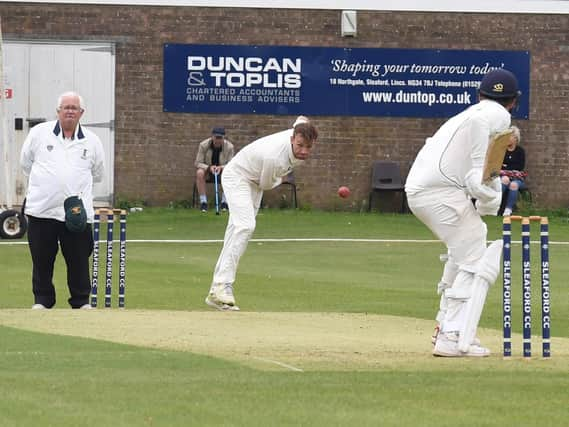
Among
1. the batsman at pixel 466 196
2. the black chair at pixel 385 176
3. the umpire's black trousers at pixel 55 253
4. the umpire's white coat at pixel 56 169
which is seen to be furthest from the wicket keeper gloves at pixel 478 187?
the black chair at pixel 385 176

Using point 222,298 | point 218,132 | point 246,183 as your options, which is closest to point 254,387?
point 222,298

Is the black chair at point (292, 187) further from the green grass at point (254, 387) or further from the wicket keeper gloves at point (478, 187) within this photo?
the wicket keeper gloves at point (478, 187)

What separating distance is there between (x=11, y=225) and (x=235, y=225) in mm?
9721

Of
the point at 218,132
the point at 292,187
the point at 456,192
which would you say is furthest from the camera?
the point at 292,187

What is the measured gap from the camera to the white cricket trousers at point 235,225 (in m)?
14.0

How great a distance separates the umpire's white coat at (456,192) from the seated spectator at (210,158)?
18098mm

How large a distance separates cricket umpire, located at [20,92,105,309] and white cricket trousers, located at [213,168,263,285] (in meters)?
1.19

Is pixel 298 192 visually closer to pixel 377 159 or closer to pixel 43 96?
pixel 377 159

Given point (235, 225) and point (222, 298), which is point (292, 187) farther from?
point (222, 298)

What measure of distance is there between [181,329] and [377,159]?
18947 mm

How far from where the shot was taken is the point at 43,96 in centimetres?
2931

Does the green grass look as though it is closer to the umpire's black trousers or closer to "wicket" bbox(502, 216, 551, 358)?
"wicket" bbox(502, 216, 551, 358)

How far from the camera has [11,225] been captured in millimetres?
23141

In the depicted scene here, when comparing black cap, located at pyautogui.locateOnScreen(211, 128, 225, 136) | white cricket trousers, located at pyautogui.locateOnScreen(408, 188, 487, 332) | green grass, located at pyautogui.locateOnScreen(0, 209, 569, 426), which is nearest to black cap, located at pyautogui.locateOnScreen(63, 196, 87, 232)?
green grass, located at pyautogui.locateOnScreen(0, 209, 569, 426)
